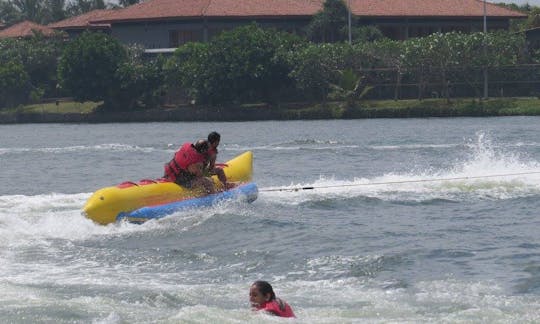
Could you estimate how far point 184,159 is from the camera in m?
19.7

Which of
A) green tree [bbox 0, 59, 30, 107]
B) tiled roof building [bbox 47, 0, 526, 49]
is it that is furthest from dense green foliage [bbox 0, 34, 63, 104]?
tiled roof building [bbox 47, 0, 526, 49]

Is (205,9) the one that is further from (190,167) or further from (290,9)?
(190,167)

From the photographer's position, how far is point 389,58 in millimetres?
63906

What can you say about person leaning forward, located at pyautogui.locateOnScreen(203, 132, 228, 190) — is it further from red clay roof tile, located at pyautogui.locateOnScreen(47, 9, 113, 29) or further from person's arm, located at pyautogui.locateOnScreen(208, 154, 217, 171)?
red clay roof tile, located at pyautogui.locateOnScreen(47, 9, 113, 29)

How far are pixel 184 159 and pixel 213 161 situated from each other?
1.86 ft

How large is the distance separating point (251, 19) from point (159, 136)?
29.3 meters

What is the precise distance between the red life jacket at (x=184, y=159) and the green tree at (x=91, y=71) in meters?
49.1

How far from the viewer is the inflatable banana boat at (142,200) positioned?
19.0 meters

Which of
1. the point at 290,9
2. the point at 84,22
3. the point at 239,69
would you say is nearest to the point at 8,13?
the point at 84,22

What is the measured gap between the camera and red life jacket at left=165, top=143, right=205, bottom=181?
19.6m

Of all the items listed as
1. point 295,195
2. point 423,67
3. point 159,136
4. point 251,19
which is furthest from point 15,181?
point 251,19

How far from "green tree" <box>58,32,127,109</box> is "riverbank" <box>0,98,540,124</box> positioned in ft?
3.40

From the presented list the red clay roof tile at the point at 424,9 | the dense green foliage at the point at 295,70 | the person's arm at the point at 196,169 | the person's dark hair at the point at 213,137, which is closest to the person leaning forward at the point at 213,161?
the person's dark hair at the point at 213,137

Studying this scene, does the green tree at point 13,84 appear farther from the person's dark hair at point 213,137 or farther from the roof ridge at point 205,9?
the person's dark hair at point 213,137
